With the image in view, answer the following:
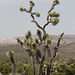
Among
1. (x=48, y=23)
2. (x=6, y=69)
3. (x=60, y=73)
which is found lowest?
(x=6, y=69)

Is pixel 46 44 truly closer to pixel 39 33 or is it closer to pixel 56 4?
pixel 39 33

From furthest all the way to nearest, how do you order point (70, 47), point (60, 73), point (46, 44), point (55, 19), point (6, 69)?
point (70, 47) < point (6, 69) < point (60, 73) < point (55, 19) < point (46, 44)

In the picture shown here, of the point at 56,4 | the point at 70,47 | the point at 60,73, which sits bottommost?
the point at 70,47

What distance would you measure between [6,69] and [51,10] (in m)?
14.1

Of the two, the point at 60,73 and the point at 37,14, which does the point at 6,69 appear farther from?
the point at 37,14

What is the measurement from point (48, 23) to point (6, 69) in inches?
547

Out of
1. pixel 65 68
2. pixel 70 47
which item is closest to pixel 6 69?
pixel 65 68

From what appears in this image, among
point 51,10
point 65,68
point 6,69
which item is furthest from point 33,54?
point 6,69

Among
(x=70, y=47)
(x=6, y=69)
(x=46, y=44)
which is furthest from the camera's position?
(x=70, y=47)

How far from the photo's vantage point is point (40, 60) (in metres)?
13.1

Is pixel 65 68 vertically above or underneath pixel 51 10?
underneath

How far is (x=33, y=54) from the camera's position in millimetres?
13586

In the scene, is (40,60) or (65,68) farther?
(65,68)

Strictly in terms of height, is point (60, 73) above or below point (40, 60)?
below
